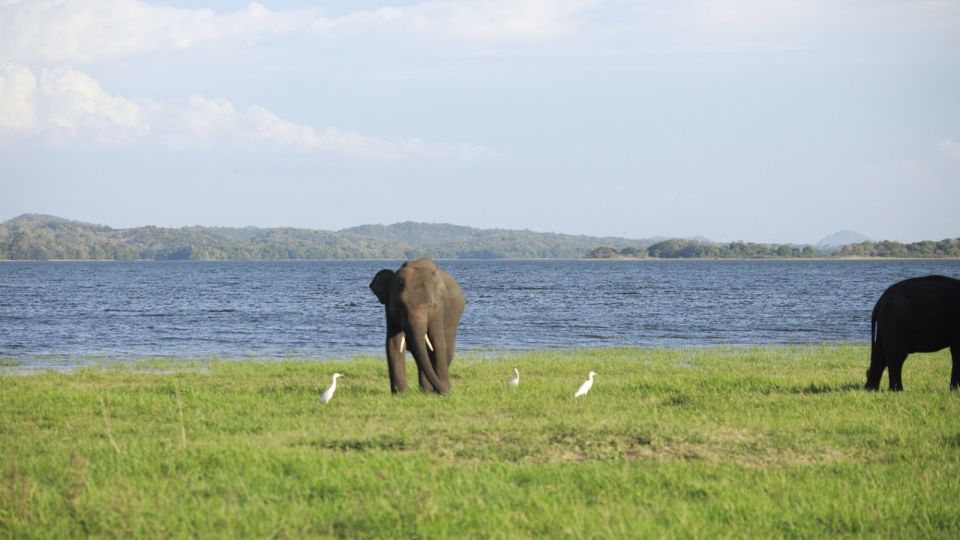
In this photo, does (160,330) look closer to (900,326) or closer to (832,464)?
(900,326)

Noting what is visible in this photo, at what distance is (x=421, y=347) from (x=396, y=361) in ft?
2.86

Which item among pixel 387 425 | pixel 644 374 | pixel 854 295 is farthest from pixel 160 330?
pixel 854 295

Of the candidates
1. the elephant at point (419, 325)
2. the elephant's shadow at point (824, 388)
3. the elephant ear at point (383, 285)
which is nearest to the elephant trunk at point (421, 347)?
the elephant at point (419, 325)

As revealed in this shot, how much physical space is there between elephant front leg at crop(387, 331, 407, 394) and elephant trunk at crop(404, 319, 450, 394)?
1.20 ft

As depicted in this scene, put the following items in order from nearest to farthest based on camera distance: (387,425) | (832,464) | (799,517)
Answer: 1. (799,517)
2. (832,464)
3. (387,425)

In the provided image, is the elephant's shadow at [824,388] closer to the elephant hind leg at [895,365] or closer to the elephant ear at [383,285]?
the elephant hind leg at [895,365]

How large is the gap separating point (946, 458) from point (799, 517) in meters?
3.62

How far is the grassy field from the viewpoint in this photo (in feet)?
33.3

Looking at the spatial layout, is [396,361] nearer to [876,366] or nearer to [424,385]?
[424,385]

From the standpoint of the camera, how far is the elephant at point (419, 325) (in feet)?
62.7

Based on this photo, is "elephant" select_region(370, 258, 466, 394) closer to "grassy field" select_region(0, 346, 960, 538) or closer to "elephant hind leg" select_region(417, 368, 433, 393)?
"elephant hind leg" select_region(417, 368, 433, 393)

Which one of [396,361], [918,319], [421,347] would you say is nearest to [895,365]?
[918,319]

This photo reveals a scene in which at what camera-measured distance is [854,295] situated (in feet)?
279

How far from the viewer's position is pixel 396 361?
19.6 metres
